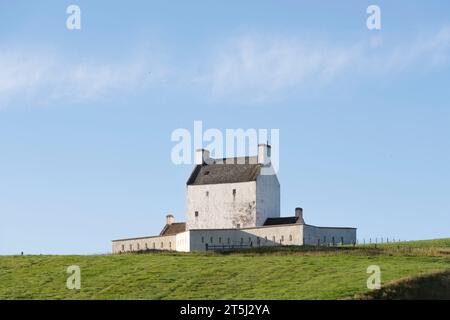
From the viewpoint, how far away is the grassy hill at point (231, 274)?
44281mm

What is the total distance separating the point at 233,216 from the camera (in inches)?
3201

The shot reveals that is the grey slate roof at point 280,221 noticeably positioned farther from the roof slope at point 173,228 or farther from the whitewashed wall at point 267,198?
the roof slope at point 173,228

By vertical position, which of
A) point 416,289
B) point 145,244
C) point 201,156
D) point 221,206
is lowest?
point 145,244

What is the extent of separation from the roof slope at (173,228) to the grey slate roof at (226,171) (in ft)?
16.4

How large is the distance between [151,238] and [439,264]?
38.4 metres

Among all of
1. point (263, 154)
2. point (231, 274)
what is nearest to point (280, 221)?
point (263, 154)

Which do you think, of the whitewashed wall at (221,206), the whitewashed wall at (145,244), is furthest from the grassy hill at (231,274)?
the whitewashed wall at (145,244)

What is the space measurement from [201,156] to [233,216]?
9123 mm

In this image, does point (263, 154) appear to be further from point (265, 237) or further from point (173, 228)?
point (173, 228)
